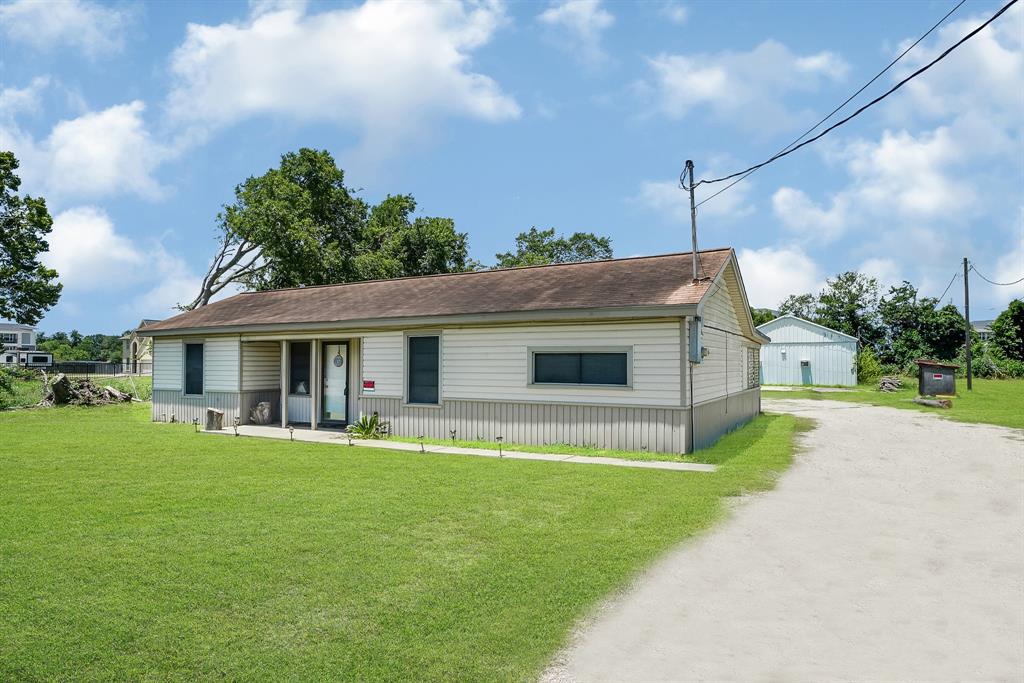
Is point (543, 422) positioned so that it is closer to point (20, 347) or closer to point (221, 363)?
point (221, 363)

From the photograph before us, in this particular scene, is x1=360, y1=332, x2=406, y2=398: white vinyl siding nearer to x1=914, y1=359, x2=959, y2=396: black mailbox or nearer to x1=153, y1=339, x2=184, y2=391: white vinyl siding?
x1=153, y1=339, x2=184, y2=391: white vinyl siding

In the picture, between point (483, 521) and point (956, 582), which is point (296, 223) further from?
point (956, 582)

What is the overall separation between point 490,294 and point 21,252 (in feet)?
78.6

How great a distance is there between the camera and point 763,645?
395 cm

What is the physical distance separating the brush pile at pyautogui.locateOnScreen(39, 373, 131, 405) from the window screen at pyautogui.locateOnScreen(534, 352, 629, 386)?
1967 cm

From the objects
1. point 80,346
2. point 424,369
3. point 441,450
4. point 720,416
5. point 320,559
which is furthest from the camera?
point 80,346

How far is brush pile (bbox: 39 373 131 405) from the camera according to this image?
23031 millimetres

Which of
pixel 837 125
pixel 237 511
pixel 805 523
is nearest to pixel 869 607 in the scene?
pixel 805 523

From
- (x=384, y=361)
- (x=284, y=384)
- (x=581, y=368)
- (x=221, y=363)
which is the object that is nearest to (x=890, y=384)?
(x=581, y=368)

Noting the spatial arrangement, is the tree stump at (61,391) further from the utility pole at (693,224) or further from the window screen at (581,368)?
the utility pole at (693,224)

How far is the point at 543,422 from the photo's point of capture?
41.5 ft

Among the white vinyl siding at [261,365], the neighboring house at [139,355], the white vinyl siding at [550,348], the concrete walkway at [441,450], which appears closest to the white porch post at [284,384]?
the concrete walkway at [441,450]

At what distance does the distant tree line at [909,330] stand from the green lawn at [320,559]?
3574 centimetres

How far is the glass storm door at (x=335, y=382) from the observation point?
639 inches
